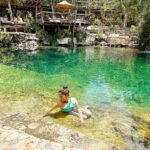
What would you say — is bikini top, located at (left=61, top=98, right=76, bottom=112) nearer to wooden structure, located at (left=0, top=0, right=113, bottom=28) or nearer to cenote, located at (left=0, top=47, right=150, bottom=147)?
cenote, located at (left=0, top=47, right=150, bottom=147)

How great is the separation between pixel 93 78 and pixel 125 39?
21.5 metres

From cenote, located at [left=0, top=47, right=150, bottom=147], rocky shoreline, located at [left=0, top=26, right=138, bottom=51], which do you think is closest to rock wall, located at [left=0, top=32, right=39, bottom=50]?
rocky shoreline, located at [left=0, top=26, right=138, bottom=51]

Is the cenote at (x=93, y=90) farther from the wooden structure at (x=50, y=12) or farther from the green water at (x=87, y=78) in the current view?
the wooden structure at (x=50, y=12)

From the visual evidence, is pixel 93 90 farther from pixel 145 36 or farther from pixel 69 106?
pixel 145 36

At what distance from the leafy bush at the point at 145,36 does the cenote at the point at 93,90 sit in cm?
1151

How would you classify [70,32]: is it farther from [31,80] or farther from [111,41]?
[31,80]

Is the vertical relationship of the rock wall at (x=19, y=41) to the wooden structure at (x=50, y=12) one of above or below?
below

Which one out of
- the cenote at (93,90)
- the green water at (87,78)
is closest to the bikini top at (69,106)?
the cenote at (93,90)

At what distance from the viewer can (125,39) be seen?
38875 mm

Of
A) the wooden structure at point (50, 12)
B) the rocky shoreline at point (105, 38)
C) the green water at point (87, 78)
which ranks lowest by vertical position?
the green water at point (87, 78)

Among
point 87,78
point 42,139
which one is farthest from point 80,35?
point 42,139

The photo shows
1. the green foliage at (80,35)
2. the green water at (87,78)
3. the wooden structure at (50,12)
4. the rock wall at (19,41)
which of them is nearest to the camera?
the green water at (87,78)

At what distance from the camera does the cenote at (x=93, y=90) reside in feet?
31.8

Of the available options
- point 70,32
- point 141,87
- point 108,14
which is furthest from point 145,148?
point 108,14
